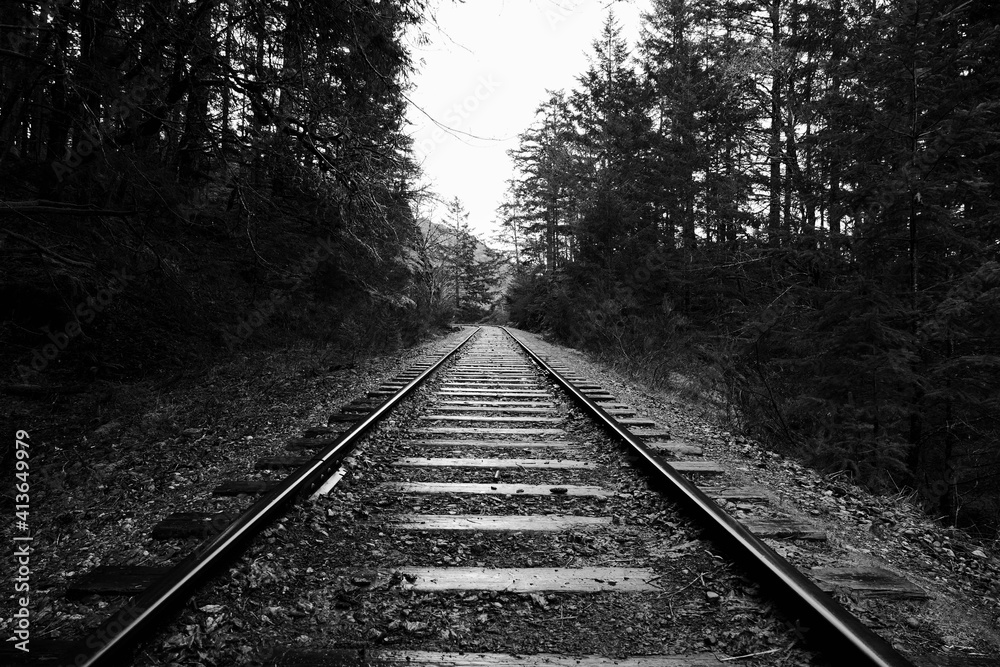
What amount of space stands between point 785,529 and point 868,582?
0.57 meters

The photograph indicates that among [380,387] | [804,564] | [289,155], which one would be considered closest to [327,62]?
[289,155]

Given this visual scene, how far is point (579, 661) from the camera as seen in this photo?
1845mm

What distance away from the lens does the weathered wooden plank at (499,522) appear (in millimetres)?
2951

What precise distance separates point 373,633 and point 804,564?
2183mm

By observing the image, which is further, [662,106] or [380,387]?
[662,106]

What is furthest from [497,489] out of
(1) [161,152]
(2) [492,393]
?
(1) [161,152]

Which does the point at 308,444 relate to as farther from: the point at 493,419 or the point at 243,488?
the point at 493,419

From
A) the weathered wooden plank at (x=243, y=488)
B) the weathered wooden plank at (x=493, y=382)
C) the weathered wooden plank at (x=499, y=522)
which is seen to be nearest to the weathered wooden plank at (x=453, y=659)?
the weathered wooden plank at (x=499, y=522)

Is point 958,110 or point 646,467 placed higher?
point 958,110

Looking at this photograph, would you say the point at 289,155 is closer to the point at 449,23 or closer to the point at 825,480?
the point at 449,23

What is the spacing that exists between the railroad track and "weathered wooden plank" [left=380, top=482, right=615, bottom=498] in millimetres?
19

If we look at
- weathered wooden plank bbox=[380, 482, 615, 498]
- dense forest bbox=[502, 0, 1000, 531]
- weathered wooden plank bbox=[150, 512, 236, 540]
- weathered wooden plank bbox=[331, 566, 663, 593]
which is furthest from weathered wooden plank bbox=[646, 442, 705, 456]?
weathered wooden plank bbox=[150, 512, 236, 540]

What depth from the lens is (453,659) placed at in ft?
5.95

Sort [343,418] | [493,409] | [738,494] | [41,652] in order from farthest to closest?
[493,409] → [343,418] → [738,494] → [41,652]
